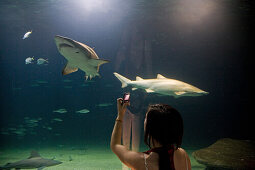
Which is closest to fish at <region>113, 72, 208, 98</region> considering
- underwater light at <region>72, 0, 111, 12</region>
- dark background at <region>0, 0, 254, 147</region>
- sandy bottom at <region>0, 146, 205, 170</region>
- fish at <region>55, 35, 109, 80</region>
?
fish at <region>55, 35, 109, 80</region>

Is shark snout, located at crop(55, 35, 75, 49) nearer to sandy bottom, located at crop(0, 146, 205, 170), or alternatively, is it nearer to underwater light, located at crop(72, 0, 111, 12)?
sandy bottom, located at crop(0, 146, 205, 170)

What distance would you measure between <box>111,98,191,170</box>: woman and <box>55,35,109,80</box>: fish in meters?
2.53

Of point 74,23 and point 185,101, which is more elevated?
point 74,23

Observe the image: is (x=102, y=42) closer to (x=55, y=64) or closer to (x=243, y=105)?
(x=55, y=64)

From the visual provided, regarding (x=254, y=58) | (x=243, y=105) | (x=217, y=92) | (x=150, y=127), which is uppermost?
(x=254, y=58)

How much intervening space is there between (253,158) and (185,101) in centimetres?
821

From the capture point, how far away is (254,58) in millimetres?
13398

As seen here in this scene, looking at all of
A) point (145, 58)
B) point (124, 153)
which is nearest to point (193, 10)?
point (145, 58)

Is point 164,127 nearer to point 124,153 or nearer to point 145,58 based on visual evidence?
point 124,153

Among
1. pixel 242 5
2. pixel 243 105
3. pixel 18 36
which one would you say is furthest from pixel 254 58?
pixel 18 36

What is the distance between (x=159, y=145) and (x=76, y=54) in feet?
9.58

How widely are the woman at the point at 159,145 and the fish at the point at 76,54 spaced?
2528mm

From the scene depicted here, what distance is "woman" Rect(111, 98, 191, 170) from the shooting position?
1.08 m

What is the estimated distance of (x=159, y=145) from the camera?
3.84 feet
